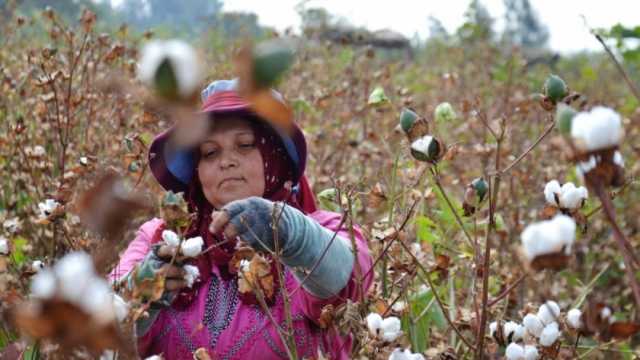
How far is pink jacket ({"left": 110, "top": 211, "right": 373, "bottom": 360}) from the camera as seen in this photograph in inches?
48.4

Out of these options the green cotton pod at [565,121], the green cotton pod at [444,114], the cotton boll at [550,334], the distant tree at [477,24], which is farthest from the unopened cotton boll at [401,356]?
the distant tree at [477,24]

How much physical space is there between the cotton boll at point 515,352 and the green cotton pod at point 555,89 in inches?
9.4

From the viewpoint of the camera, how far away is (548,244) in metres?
0.55

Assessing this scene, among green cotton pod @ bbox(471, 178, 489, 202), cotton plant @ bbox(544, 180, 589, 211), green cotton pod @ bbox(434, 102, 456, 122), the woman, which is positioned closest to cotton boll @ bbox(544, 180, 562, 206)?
cotton plant @ bbox(544, 180, 589, 211)

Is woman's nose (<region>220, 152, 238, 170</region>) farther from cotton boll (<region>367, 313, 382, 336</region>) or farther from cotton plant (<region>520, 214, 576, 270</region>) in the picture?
cotton plant (<region>520, 214, 576, 270</region>)

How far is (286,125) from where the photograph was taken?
1.03 feet

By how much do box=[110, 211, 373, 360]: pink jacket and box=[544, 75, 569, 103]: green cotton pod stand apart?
0.46 meters

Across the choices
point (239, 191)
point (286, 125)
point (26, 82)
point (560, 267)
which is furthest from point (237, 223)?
point (26, 82)

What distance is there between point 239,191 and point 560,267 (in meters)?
0.74

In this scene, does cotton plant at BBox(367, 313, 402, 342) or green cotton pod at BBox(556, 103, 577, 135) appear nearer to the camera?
green cotton pod at BBox(556, 103, 577, 135)

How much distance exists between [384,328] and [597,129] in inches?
14.2

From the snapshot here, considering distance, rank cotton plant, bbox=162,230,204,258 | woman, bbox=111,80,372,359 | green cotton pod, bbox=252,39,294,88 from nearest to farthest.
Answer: green cotton pod, bbox=252,39,294,88 → cotton plant, bbox=162,230,204,258 → woman, bbox=111,80,372,359

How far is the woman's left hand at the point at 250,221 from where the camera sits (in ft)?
3.14

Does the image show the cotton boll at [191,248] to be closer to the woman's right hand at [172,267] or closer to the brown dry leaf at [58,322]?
the woman's right hand at [172,267]
